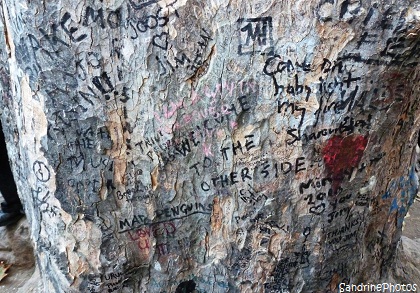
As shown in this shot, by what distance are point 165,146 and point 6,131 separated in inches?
24.7

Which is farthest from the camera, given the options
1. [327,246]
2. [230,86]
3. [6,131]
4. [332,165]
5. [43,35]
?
[6,131]

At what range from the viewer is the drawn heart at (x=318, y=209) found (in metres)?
1.33

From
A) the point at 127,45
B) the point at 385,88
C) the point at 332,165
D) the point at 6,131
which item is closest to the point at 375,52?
the point at 385,88

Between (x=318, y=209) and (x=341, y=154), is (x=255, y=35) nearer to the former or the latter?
(x=341, y=154)

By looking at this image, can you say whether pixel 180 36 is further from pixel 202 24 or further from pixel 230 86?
pixel 230 86

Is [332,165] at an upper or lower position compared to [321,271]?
upper

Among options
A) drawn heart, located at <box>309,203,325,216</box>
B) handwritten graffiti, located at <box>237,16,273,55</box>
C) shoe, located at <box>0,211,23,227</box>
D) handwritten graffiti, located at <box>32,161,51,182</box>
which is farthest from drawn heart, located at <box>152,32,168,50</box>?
shoe, located at <box>0,211,23,227</box>

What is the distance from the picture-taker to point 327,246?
1.40 m

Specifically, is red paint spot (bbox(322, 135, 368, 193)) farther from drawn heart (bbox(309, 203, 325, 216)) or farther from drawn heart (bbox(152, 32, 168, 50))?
drawn heart (bbox(152, 32, 168, 50))

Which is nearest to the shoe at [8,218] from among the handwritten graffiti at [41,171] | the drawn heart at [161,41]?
the handwritten graffiti at [41,171]

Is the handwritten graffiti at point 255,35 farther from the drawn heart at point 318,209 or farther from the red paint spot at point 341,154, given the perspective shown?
the drawn heart at point 318,209

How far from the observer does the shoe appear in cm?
240

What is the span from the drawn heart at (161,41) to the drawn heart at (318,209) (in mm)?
587

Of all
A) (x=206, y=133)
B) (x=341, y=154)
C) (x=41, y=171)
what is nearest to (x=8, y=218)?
(x=41, y=171)
